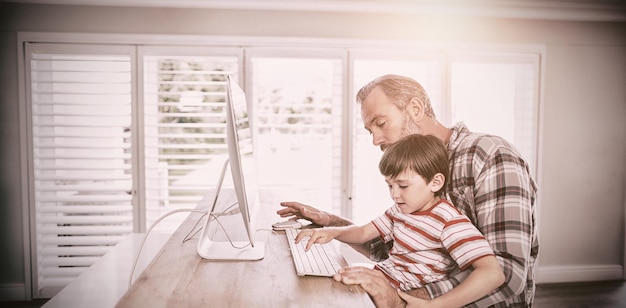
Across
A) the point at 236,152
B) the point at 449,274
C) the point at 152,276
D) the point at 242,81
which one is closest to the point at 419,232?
the point at 449,274

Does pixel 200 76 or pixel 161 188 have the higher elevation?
pixel 200 76

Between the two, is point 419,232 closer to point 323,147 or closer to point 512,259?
point 512,259

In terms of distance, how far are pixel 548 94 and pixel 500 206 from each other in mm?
2853

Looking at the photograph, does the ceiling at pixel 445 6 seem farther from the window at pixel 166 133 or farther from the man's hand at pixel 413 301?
the man's hand at pixel 413 301

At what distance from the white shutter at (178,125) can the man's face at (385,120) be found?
1849 millimetres

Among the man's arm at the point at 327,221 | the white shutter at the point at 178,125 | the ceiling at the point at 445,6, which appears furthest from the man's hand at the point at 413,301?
the ceiling at the point at 445,6

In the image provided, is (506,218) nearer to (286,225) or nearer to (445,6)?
(286,225)

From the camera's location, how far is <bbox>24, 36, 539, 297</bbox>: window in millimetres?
3270

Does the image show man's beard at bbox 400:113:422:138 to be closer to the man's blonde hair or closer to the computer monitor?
the man's blonde hair

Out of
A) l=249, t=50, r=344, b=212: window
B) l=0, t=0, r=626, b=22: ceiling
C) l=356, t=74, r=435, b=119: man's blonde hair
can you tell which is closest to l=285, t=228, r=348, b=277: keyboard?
l=356, t=74, r=435, b=119: man's blonde hair

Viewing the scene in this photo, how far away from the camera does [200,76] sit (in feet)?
11.5

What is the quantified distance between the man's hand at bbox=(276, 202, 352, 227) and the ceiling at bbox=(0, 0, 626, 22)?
1869mm

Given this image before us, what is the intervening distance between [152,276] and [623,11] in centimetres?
402

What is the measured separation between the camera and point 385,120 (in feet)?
5.39
